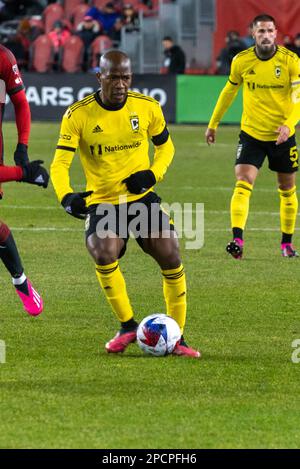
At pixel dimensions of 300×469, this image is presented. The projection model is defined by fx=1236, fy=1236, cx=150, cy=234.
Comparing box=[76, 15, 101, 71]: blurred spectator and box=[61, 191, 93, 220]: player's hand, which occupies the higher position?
box=[61, 191, 93, 220]: player's hand

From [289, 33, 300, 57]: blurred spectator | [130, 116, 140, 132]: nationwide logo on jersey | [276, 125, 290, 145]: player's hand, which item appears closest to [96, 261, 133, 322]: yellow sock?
Answer: [130, 116, 140, 132]: nationwide logo on jersey

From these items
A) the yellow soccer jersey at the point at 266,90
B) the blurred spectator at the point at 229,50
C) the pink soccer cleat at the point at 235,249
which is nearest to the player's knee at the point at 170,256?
the pink soccer cleat at the point at 235,249

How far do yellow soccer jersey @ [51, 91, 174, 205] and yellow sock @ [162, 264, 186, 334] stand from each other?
1.82 ft

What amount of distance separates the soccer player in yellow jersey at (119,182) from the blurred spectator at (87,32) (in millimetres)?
22289

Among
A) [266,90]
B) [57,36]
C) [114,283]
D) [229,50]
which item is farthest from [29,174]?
[57,36]

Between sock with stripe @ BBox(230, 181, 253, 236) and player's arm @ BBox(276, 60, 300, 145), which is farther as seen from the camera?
sock with stripe @ BBox(230, 181, 253, 236)

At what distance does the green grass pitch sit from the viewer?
616cm

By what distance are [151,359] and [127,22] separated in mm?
23356

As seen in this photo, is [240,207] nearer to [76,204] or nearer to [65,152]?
[65,152]

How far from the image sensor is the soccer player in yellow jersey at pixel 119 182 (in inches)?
312

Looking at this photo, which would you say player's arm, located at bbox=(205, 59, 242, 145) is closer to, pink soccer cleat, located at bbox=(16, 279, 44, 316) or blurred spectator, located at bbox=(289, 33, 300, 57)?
pink soccer cleat, located at bbox=(16, 279, 44, 316)

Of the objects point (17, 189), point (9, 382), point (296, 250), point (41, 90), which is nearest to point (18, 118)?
point (9, 382)
